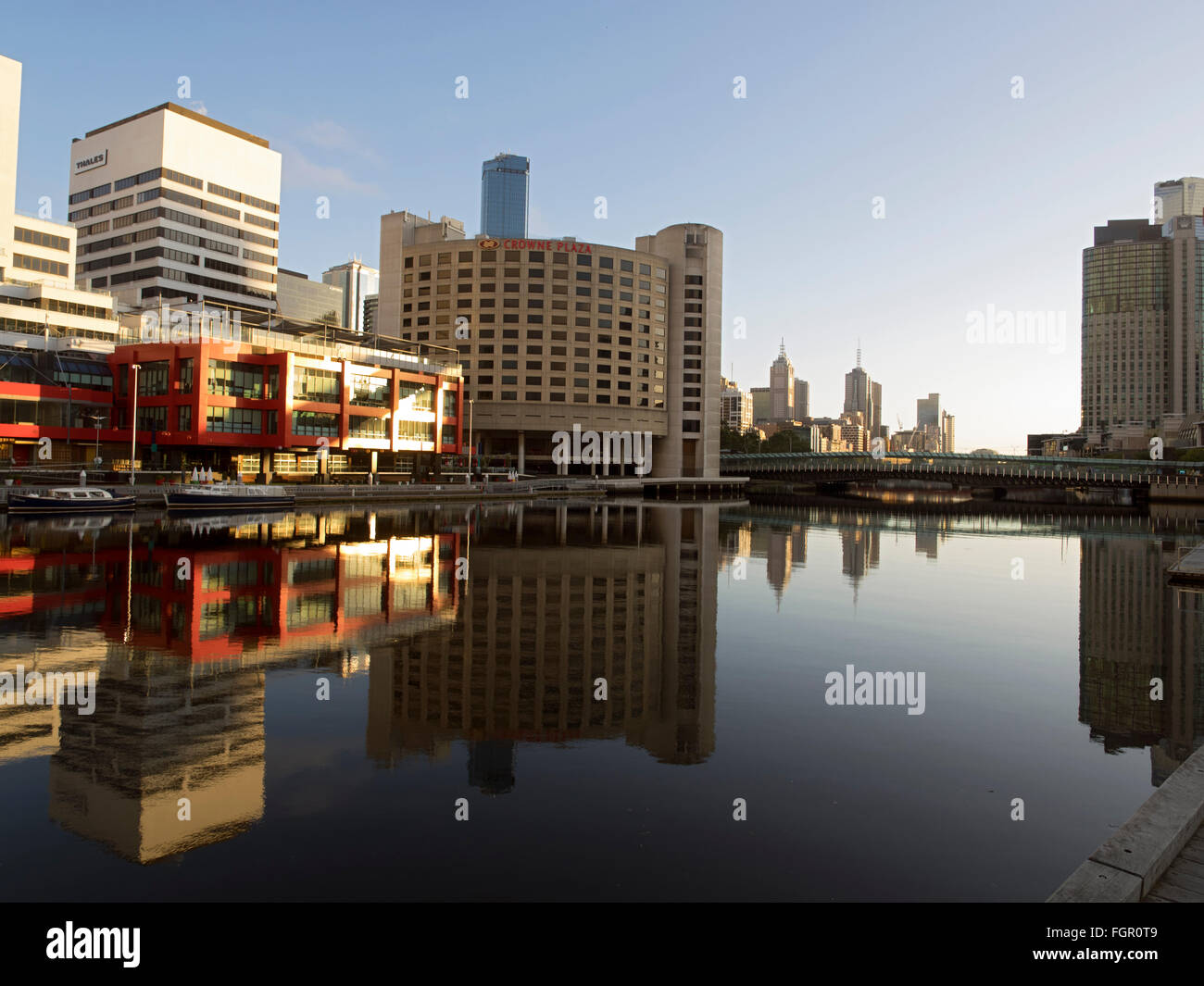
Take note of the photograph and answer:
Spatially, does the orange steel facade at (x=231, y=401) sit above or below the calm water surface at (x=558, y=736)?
above

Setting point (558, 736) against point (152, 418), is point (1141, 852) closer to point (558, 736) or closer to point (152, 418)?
point (558, 736)

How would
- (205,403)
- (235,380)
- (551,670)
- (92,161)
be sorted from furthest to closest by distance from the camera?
(92,161) → (235,380) → (205,403) → (551,670)

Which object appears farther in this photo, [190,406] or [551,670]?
[190,406]

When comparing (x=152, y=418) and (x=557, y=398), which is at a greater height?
(x=557, y=398)

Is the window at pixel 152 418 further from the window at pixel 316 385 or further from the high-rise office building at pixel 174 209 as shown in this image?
the high-rise office building at pixel 174 209

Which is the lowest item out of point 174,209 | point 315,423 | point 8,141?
point 315,423

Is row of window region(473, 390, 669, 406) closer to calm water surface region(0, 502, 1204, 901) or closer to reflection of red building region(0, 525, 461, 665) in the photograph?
reflection of red building region(0, 525, 461, 665)

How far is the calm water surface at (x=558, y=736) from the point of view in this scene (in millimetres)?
7281

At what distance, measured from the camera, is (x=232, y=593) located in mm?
21391

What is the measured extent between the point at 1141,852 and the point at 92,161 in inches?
6151

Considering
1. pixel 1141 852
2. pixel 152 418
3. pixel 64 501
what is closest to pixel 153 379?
pixel 152 418

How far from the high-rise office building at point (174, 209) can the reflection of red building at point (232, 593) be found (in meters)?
100

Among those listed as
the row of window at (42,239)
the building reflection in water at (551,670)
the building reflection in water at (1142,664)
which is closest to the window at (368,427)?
the row of window at (42,239)

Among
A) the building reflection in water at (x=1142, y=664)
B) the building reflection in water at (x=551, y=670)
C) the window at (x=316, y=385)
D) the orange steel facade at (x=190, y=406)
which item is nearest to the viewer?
the building reflection in water at (x=551, y=670)
